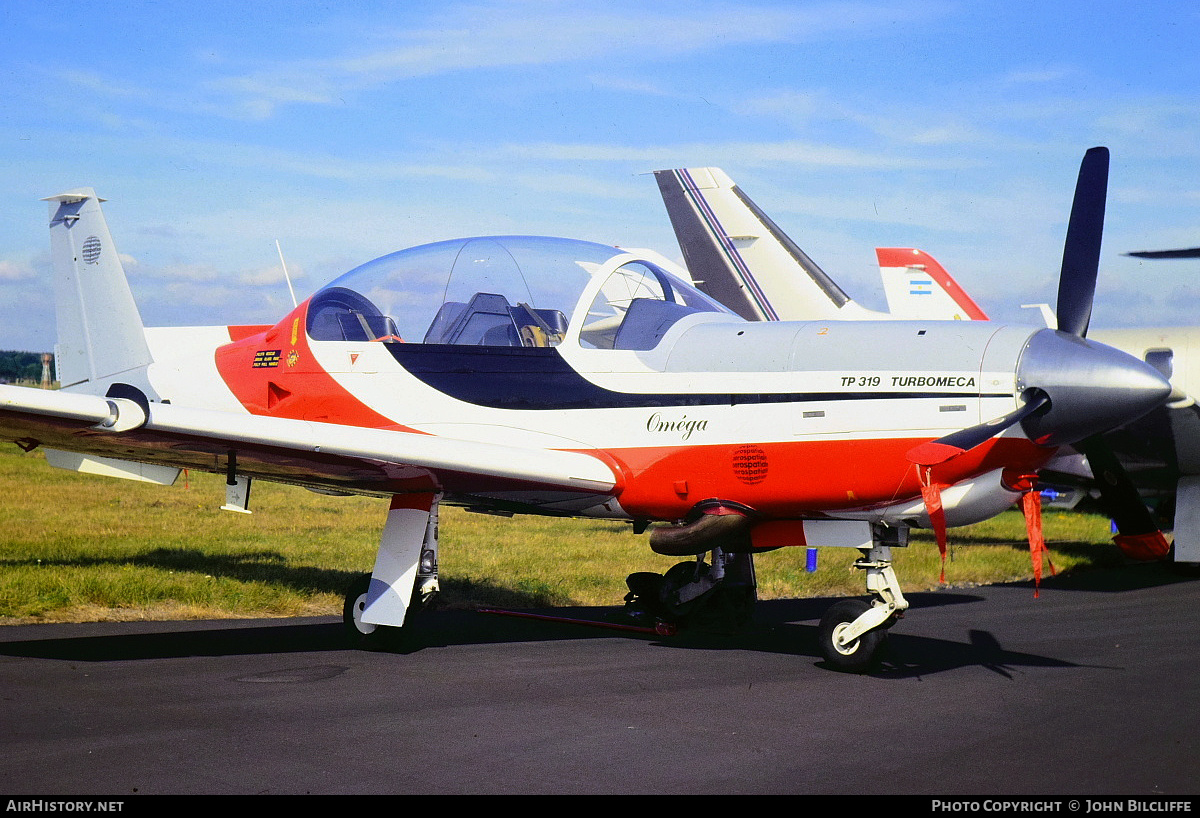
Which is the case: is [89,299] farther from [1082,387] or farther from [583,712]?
[1082,387]

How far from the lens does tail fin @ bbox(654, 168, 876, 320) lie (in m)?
18.1

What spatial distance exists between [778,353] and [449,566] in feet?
24.5

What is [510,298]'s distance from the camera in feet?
25.9

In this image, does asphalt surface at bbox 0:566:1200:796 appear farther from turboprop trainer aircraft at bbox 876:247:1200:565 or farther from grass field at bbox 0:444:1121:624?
turboprop trainer aircraft at bbox 876:247:1200:565

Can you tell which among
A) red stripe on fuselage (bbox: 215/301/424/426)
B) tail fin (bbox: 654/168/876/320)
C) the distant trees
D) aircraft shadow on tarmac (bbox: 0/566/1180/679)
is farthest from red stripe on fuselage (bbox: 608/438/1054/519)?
the distant trees

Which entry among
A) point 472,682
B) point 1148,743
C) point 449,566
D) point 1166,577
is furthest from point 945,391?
point 1166,577

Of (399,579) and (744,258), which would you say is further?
(744,258)

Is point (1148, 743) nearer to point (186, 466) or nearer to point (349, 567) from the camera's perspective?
point (186, 466)

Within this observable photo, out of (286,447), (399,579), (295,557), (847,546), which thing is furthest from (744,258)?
(286,447)

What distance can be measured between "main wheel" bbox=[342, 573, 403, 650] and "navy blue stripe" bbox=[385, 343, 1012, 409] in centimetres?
159

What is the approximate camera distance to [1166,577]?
47.3 feet

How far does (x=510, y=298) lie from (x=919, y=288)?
16.6 meters

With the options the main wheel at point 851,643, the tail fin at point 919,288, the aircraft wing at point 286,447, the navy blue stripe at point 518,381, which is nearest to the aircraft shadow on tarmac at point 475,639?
the main wheel at point 851,643

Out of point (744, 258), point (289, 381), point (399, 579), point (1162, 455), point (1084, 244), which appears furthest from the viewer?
point (744, 258)
